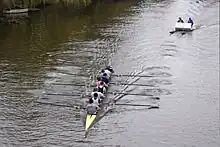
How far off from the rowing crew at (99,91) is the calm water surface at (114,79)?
0.69m

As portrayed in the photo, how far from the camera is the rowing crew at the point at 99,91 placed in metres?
20.6

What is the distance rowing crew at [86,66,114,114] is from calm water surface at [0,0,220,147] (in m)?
0.69

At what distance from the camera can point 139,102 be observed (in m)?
22.6

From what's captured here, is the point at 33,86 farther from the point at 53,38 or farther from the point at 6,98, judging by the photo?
the point at 53,38

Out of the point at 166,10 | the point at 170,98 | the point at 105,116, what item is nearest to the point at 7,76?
the point at 105,116

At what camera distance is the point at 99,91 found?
2286cm

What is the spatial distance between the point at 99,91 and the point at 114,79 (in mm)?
3180

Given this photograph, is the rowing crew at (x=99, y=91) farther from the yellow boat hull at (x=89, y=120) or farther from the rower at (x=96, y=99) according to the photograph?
the yellow boat hull at (x=89, y=120)

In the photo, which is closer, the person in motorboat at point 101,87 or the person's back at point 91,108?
the person's back at point 91,108

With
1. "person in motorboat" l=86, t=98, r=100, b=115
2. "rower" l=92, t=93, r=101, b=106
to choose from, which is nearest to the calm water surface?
"person in motorboat" l=86, t=98, r=100, b=115

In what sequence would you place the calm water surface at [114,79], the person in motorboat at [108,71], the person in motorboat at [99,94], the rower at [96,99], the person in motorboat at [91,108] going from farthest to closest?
the person in motorboat at [108,71]
the person in motorboat at [99,94]
the rower at [96,99]
the person in motorboat at [91,108]
the calm water surface at [114,79]

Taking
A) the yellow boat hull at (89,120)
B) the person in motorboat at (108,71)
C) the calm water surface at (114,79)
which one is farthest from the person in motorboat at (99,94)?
the person in motorboat at (108,71)

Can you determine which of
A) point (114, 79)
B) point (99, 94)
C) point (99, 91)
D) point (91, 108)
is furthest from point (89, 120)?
point (114, 79)

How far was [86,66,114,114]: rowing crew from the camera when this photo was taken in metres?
20.6
